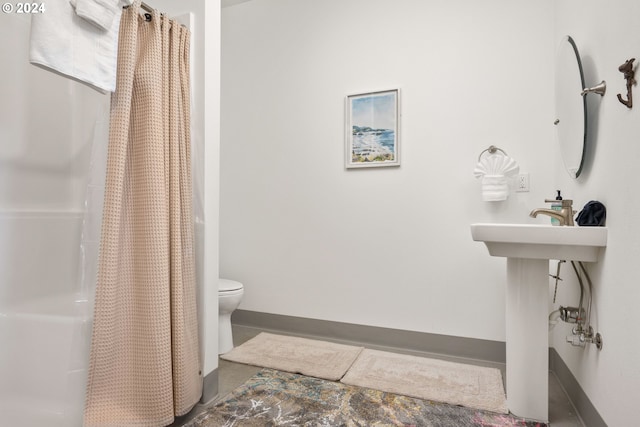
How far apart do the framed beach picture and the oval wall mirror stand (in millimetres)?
915

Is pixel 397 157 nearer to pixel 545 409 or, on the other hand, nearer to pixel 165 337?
pixel 545 409

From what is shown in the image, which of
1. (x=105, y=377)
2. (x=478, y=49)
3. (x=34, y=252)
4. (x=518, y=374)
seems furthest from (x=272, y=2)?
(x=518, y=374)

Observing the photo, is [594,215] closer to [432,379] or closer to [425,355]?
Result: [432,379]

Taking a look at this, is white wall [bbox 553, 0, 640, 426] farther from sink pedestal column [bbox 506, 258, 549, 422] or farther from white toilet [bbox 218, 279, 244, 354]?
white toilet [bbox 218, 279, 244, 354]

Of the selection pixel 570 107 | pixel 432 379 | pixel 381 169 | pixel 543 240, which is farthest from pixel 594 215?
pixel 381 169

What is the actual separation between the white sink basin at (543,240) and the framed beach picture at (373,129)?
105 centimetres

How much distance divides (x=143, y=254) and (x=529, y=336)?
65.1 inches

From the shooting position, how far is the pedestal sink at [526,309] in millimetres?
1492

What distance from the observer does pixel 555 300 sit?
2137mm

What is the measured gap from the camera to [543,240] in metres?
1.44

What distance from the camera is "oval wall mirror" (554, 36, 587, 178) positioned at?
162 centimetres

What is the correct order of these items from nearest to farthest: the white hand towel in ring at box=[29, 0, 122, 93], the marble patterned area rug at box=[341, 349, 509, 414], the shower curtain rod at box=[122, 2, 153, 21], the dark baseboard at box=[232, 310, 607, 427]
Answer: the white hand towel in ring at box=[29, 0, 122, 93] → the shower curtain rod at box=[122, 2, 153, 21] → the marble patterned area rug at box=[341, 349, 509, 414] → the dark baseboard at box=[232, 310, 607, 427]

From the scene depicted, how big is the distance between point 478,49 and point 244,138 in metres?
1.78

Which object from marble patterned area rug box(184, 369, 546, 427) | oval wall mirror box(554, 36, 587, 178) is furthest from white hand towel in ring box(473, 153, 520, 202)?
marble patterned area rug box(184, 369, 546, 427)
